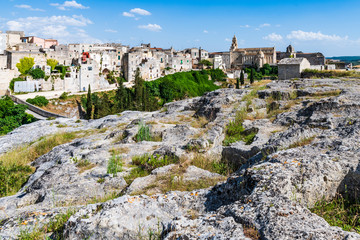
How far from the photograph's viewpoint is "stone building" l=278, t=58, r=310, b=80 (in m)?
20.8

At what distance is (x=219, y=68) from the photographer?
94.1m

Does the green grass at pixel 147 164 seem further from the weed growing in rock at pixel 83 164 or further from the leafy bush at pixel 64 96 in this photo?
the leafy bush at pixel 64 96

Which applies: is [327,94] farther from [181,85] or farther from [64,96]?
[181,85]

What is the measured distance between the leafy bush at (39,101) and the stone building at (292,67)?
38.6 metres

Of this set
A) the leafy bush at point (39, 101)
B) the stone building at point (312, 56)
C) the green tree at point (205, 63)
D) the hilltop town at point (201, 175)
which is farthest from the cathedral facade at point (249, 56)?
the hilltop town at point (201, 175)

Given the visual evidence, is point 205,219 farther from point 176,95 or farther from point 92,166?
point 176,95

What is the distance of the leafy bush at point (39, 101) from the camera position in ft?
150

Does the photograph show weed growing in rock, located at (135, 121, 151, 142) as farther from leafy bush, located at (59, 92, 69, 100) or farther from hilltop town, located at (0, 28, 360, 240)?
leafy bush, located at (59, 92, 69, 100)

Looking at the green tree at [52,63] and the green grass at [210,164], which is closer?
the green grass at [210,164]

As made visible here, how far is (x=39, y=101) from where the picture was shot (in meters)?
46.6

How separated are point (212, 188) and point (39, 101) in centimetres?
4821

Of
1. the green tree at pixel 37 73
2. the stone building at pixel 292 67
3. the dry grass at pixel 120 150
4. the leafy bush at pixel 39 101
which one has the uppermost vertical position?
the green tree at pixel 37 73

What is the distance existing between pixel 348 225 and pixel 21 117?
41.5 m

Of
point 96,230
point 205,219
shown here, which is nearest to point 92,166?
point 96,230
